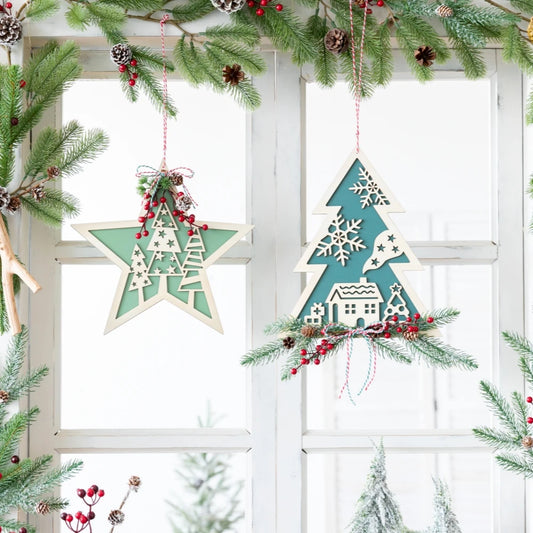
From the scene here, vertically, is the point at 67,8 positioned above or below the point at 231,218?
above

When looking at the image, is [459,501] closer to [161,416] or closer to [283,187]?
[161,416]

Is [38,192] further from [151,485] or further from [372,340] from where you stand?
[151,485]

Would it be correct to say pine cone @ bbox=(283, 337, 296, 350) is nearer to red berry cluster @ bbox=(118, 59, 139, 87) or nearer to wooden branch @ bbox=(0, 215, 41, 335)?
wooden branch @ bbox=(0, 215, 41, 335)

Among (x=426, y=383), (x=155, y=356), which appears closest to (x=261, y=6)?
(x=155, y=356)

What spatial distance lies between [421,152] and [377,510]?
6.48 feet

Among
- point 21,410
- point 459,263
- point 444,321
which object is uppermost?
point 459,263

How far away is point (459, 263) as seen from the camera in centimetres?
136

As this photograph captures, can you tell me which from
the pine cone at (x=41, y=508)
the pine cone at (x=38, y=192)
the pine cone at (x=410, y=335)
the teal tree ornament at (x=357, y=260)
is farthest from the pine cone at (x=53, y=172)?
the pine cone at (x=410, y=335)

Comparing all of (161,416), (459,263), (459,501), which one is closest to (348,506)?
(459,501)

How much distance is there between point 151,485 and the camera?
1.82 meters

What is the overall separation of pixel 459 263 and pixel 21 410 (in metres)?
0.97

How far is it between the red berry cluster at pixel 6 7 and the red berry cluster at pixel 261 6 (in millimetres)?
461

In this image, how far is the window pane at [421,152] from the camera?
263 centimetres

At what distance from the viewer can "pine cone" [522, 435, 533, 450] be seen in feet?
3.91
